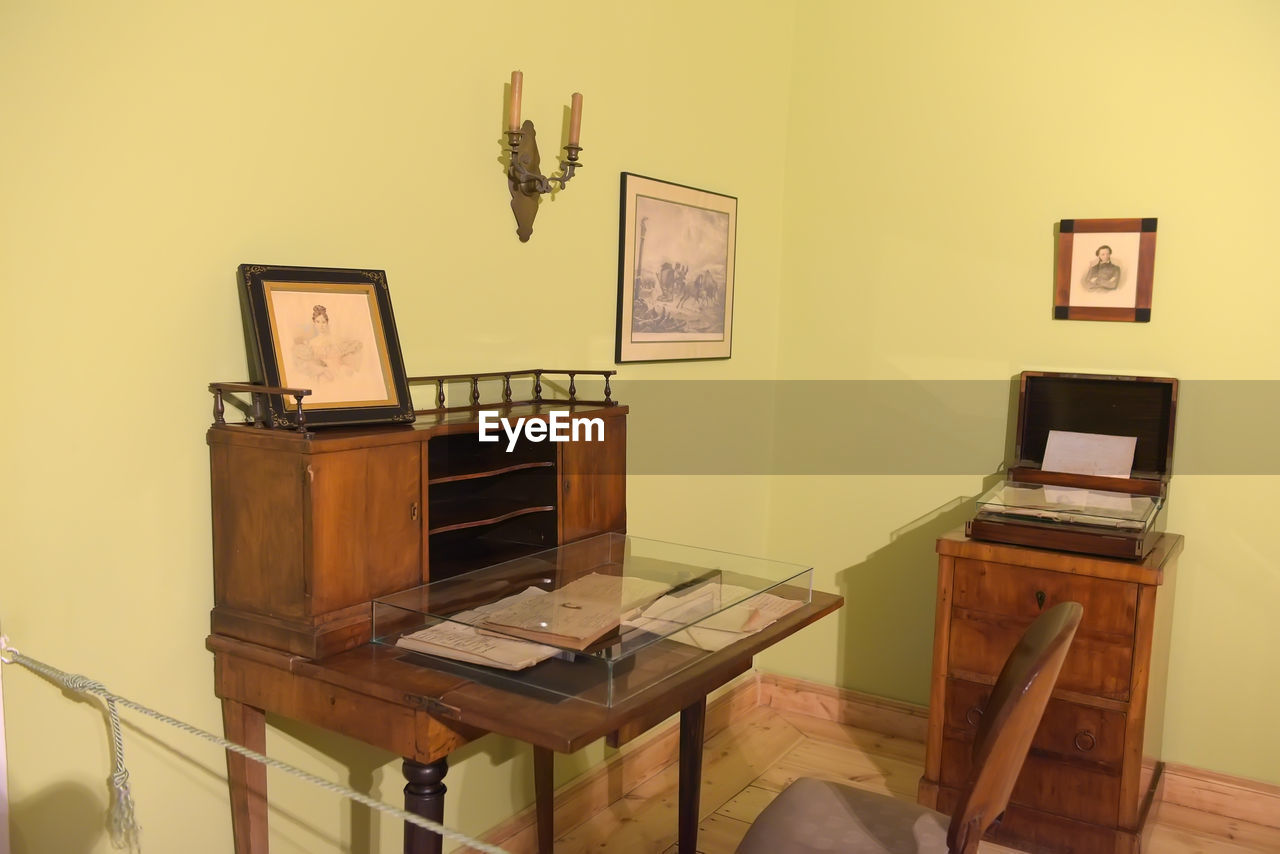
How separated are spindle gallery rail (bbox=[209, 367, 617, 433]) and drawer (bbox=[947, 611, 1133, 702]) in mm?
1264

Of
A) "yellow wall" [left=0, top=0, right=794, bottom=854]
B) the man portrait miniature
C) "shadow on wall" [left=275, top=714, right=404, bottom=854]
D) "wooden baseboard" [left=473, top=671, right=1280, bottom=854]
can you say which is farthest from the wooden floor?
the man portrait miniature

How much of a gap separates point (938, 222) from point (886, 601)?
1.36m

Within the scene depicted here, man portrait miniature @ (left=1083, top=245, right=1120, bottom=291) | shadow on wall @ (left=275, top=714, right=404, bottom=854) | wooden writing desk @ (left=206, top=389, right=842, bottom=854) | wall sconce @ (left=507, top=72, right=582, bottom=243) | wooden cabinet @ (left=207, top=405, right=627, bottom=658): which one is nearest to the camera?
wooden writing desk @ (left=206, top=389, right=842, bottom=854)

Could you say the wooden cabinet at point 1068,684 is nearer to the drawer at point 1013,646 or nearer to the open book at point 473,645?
the drawer at point 1013,646

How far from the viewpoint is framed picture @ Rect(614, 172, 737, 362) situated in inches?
121

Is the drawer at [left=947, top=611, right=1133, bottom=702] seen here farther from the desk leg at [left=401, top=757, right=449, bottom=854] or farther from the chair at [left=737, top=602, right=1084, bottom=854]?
the desk leg at [left=401, top=757, right=449, bottom=854]

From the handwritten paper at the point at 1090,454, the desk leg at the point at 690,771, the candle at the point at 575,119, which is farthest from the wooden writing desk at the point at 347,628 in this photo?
the handwritten paper at the point at 1090,454

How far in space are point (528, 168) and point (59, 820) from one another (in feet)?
5.60

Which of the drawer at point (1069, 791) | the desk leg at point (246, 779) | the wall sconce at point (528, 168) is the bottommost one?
the drawer at point (1069, 791)

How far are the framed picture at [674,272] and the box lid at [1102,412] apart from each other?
1.03 metres

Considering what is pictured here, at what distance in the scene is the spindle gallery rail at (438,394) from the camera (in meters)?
1.83

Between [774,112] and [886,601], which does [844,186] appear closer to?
[774,112]

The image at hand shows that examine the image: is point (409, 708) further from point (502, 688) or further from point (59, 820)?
point (59, 820)

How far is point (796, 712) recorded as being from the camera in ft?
13.0
